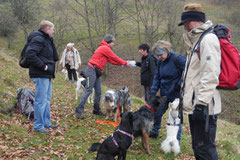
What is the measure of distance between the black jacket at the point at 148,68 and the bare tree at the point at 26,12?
802 inches

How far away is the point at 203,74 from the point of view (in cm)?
295

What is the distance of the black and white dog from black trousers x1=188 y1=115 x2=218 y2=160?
4.39 meters

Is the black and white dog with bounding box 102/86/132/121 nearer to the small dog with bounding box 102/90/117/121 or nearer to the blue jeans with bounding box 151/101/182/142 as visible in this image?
the small dog with bounding box 102/90/117/121

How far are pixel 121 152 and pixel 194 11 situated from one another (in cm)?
295

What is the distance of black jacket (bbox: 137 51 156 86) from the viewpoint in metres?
7.27

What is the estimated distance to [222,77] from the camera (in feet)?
9.77

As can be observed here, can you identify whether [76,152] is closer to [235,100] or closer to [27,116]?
[27,116]

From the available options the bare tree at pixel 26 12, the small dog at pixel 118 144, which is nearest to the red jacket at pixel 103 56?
the small dog at pixel 118 144

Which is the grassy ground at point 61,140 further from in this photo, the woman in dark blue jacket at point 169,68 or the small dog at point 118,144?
the woman in dark blue jacket at point 169,68

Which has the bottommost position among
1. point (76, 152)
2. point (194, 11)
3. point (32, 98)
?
point (76, 152)

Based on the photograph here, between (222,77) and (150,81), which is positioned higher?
(222,77)

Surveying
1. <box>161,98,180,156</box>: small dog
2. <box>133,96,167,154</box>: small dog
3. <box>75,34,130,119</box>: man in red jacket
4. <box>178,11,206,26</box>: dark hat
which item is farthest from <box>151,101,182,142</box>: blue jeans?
<box>178,11,206,26</box>: dark hat

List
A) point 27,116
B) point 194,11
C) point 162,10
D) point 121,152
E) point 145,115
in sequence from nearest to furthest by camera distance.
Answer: point 194,11 < point 121,152 < point 145,115 < point 27,116 < point 162,10

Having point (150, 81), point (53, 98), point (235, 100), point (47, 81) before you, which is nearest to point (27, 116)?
point (47, 81)
